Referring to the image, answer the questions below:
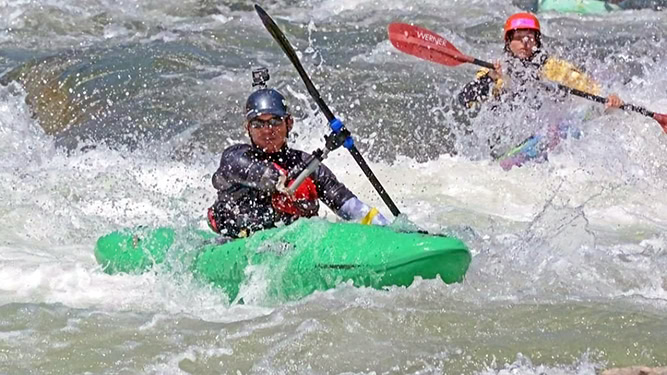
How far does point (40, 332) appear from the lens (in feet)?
14.6

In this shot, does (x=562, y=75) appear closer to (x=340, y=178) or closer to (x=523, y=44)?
(x=523, y=44)

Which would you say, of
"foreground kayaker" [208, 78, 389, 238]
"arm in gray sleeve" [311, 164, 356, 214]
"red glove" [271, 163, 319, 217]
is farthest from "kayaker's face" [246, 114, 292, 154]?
"arm in gray sleeve" [311, 164, 356, 214]

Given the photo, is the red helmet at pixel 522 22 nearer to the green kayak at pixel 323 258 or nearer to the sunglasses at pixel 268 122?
the sunglasses at pixel 268 122

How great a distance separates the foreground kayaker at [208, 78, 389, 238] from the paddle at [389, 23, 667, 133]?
2.31 metres

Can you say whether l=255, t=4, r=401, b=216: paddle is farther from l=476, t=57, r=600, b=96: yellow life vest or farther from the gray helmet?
l=476, t=57, r=600, b=96: yellow life vest

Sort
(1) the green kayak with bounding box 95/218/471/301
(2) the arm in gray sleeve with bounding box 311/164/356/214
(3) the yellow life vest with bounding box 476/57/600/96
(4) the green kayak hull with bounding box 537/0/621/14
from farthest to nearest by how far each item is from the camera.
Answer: (4) the green kayak hull with bounding box 537/0/621/14
(3) the yellow life vest with bounding box 476/57/600/96
(2) the arm in gray sleeve with bounding box 311/164/356/214
(1) the green kayak with bounding box 95/218/471/301

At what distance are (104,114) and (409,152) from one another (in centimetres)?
270

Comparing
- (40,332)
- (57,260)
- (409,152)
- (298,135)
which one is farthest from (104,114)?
(40,332)

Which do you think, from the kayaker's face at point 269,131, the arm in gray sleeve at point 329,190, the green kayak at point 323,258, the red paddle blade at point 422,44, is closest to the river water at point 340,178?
the green kayak at point 323,258

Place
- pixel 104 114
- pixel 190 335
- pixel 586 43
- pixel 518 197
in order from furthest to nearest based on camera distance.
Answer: pixel 586 43 < pixel 104 114 < pixel 518 197 < pixel 190 335

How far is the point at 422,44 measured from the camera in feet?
24.7

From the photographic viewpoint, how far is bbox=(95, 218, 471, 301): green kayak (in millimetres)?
4588

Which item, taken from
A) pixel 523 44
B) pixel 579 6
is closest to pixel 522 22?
pixel 523 44

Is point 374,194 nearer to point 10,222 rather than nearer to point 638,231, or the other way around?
point 638,231
